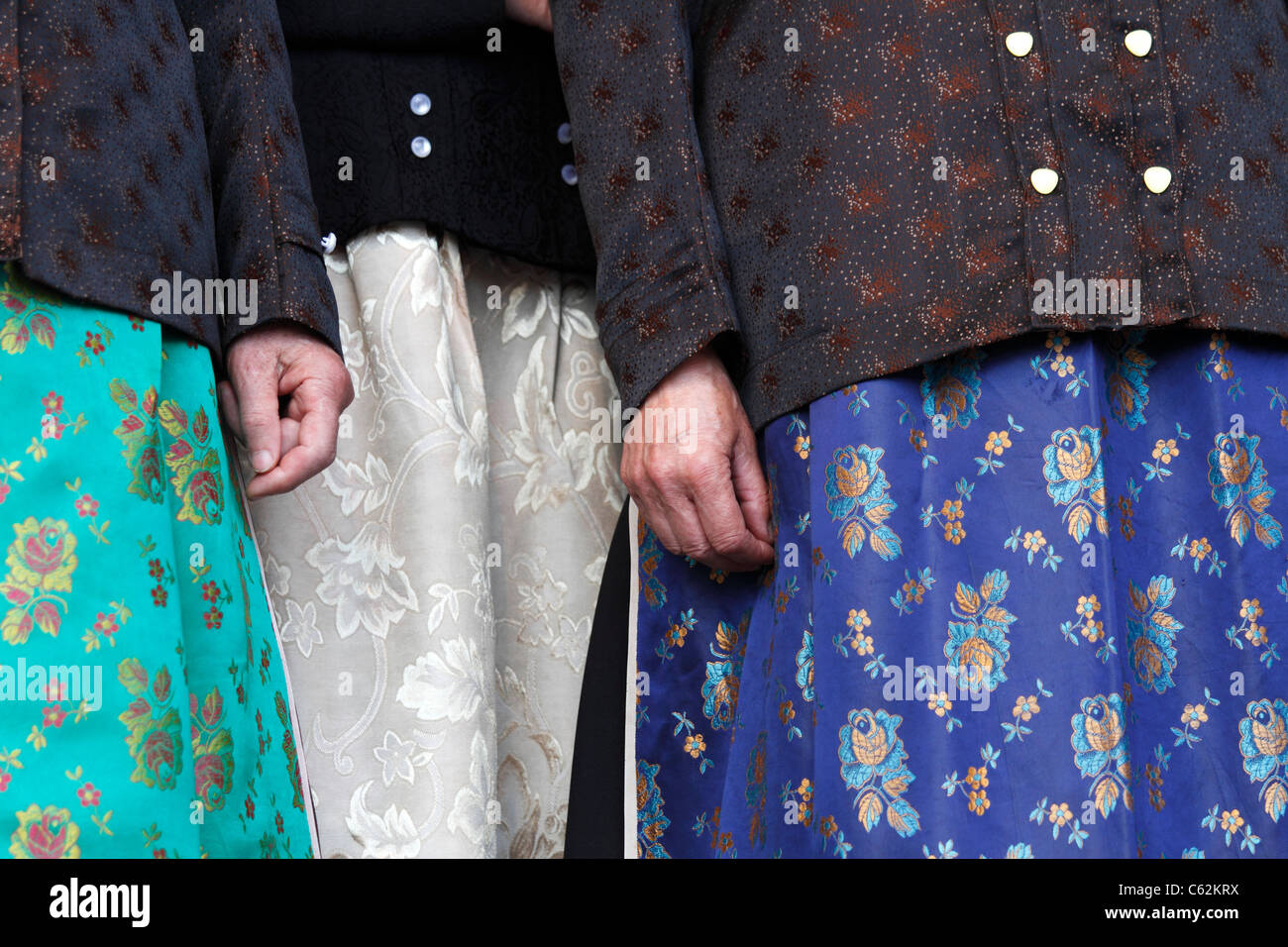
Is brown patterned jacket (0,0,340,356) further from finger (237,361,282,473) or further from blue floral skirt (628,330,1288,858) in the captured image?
blue floral skirt (628,330,1288,858)

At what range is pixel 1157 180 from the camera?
1019 mm

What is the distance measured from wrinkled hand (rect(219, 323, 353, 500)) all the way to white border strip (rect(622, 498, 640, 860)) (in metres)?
0.29

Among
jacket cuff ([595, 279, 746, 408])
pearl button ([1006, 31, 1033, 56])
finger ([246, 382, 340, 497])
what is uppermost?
pearl button ([1006, 31, 1033, 56])

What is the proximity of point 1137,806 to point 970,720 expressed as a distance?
0.48 ft

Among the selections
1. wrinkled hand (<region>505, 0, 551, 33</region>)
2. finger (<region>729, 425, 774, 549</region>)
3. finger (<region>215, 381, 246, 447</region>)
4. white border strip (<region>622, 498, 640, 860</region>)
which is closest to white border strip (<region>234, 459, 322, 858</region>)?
finger (<region>215, 381, 246, 447</region>)

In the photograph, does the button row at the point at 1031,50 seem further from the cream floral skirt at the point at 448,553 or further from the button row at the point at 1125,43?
the cream floral skirt at the point at 448,553

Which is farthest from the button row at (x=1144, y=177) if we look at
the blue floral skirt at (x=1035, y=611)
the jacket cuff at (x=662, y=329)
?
the jacket cuff at (x=662, y=329)

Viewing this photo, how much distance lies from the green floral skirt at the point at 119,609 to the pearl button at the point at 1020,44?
2.15 ft

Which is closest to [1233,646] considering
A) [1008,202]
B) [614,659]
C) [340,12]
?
[1008,202]

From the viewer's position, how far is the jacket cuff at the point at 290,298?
3.50 ft

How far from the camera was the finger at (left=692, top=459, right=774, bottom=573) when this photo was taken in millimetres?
1086

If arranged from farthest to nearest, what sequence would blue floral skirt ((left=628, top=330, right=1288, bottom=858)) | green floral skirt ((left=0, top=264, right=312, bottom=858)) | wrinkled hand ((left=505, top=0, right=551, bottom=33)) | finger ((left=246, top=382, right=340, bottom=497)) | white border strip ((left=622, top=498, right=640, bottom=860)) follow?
1. wrinkled hand ((left=505, top=0, right=551, bottom=33))
2. white border strip ((left=622, top=498, right=640, bottom=860))
3. finger ((left=246, top=382, right=340, bottom=497))
4. blue floral skirt ((left=628, top=330, right=1288, bottom=858))
5. green floral skirt ((left=0, top=264, right=312, bottom=858))

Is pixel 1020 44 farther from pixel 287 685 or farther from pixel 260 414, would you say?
pixel 287 685

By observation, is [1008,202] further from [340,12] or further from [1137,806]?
[340,12]
